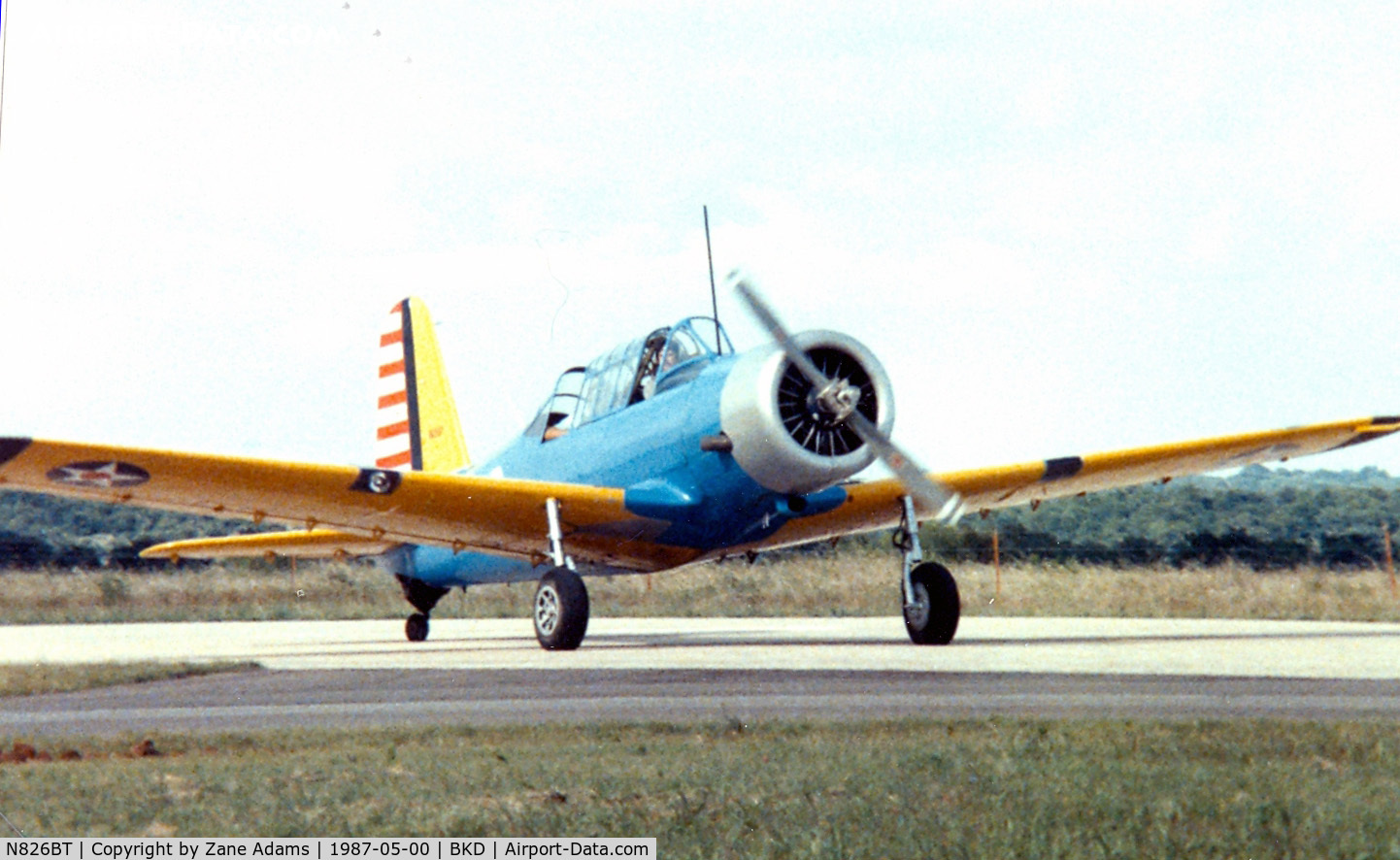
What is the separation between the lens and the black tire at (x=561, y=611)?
1352 cm

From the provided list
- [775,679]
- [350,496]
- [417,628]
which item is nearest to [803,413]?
[775,679]

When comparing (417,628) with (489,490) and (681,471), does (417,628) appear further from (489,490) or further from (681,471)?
(681,471)

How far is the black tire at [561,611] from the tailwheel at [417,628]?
17.5 ft

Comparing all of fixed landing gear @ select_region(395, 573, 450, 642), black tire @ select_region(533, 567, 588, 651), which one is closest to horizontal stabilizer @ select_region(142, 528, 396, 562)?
fixed landing gear @ select_region(395, 573, 450, 642)

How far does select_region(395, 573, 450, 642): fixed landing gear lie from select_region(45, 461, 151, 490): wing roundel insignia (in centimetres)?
565

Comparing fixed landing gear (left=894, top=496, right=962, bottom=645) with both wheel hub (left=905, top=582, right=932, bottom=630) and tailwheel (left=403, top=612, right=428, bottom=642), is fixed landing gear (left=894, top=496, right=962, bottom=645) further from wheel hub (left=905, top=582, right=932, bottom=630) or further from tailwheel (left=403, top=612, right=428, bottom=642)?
tailwheel (left=403, top=612, right=428, bottom=642)

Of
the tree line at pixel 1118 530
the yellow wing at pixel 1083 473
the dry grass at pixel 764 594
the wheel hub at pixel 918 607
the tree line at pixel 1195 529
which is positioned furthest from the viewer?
the tree line at pixel 1118 530

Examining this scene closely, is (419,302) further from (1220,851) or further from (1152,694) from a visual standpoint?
(1220,851)

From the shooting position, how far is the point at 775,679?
32.4 feet

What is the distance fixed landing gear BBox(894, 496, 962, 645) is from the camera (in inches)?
520

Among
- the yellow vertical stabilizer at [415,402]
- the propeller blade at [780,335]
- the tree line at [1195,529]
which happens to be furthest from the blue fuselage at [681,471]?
the tree line at [1195,529]

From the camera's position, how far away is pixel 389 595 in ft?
96.2

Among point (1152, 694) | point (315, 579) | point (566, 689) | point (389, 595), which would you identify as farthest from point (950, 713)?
point (315, 579)

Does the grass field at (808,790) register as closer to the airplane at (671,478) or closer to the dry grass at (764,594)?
the airplane at (671,478)
